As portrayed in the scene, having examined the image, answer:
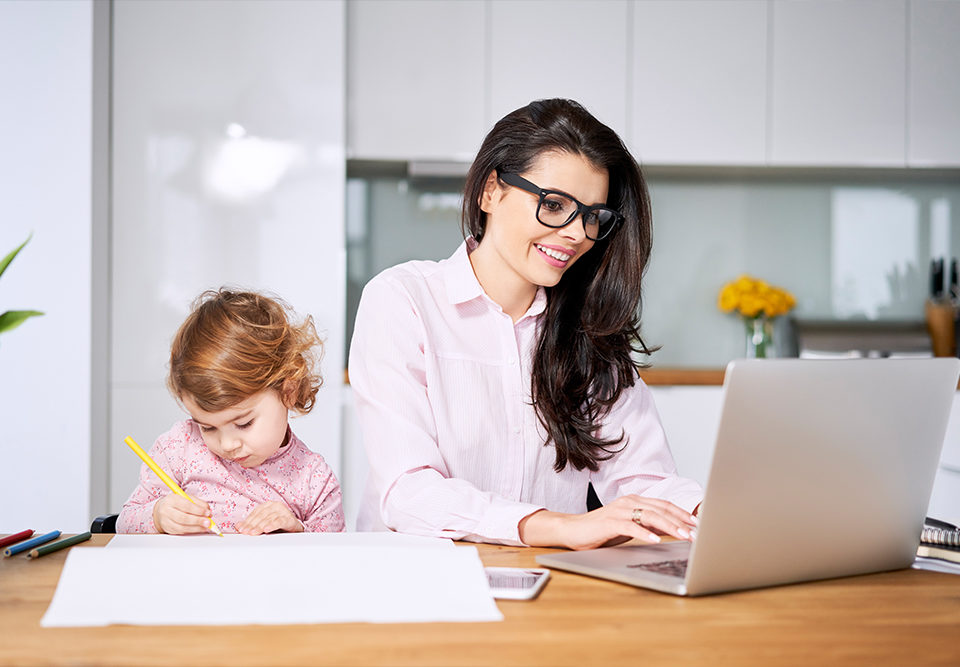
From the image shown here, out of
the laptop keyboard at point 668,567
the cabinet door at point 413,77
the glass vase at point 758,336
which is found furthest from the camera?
the glass vase at point 758,336

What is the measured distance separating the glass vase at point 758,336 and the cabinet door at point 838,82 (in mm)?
646

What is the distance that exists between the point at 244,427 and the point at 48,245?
167 centimetres

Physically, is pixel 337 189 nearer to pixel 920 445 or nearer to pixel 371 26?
pixel 371 26

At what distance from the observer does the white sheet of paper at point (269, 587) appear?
2.52 ft

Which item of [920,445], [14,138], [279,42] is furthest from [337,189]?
[920,445]

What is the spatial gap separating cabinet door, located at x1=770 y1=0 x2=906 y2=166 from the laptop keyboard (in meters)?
2.74

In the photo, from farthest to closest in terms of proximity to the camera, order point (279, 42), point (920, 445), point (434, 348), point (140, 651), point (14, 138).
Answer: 1. point (279, 42)
2. point (14, 138)
3. point (434, 348)
4. point (920, 445)
5. point (140, 651)

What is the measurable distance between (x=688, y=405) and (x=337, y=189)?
4.71 ft

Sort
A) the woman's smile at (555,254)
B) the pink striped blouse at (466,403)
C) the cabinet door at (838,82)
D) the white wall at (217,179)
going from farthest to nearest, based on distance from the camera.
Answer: the cabinet door at (838,82)
the white wall at (217,179)
the woman's smile at (555,254)
the pink striped blouse at (466,403)

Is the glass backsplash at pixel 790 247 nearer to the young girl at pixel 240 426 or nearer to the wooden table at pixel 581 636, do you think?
the young girl at pixel 240 426

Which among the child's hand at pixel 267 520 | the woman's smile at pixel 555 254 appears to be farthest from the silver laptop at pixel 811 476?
the woman's smile at pixel 555 254

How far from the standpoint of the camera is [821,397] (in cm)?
85

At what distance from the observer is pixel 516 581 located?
0.91m

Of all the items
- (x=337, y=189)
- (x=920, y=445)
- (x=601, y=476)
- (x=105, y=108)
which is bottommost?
(x=601, y=476)
